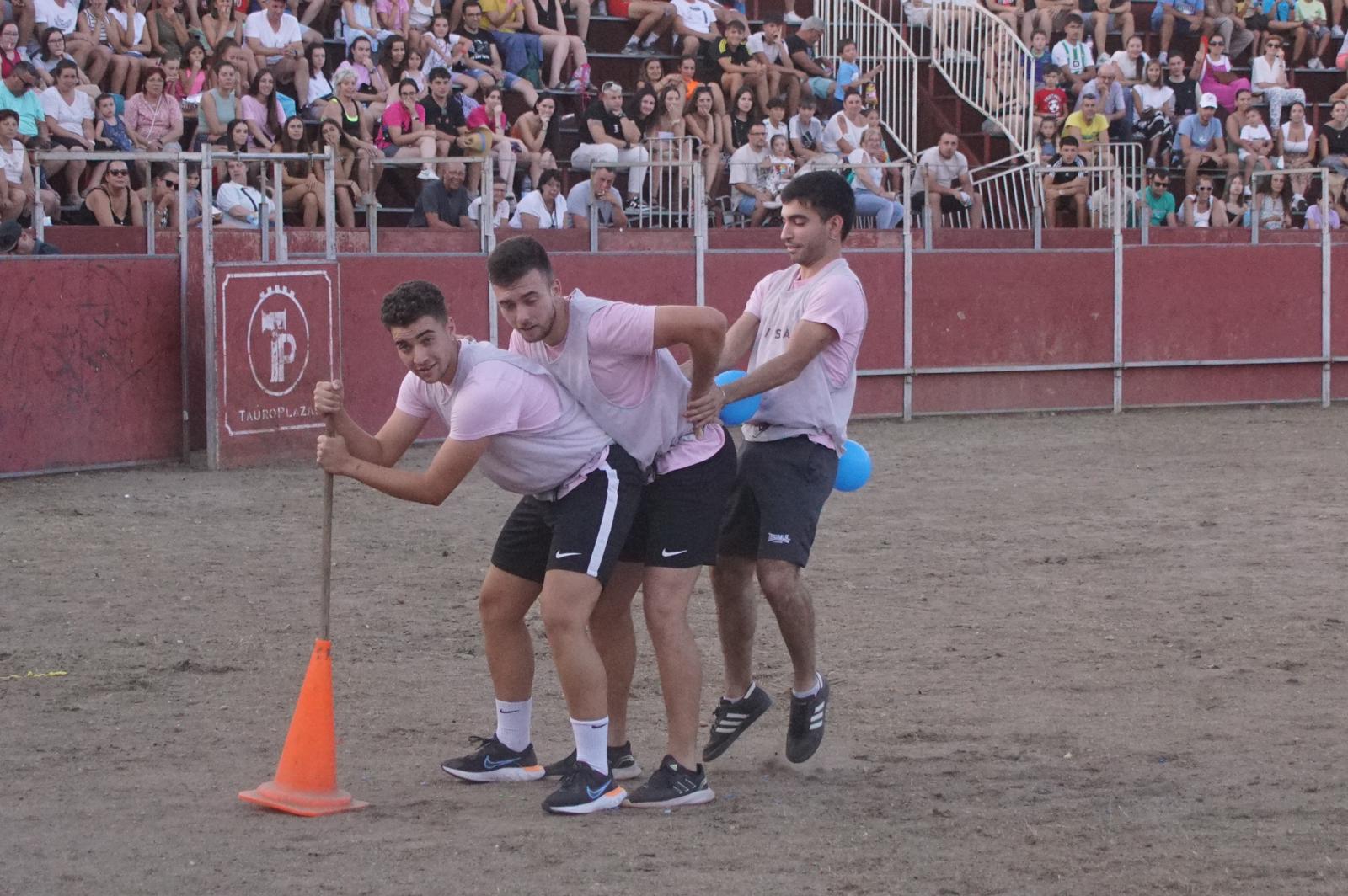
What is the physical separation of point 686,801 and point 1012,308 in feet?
42.9

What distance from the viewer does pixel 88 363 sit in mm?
13094

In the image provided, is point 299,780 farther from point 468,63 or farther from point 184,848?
point 468,63

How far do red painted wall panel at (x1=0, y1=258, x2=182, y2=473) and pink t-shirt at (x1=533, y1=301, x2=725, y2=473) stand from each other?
27.0 ft

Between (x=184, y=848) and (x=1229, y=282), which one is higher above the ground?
(x=1229, y=282)

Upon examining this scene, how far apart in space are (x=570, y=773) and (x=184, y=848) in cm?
105

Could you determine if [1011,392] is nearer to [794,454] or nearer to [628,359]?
[794,454]

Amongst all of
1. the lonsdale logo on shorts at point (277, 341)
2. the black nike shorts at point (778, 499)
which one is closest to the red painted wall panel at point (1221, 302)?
the lonsdale logo on shorts at point (277, 341)

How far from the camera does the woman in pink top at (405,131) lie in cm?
1642

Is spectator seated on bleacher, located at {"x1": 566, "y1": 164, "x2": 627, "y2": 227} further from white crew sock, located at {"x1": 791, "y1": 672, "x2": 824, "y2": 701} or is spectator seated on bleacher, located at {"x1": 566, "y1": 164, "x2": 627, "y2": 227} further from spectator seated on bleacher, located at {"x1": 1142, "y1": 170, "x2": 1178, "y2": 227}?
white crew sock, located at {"x1": 791, "y1": 672, "x2": 824, "y2": 701}

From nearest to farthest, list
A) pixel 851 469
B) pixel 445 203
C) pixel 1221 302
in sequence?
1. pixel 851 469
2. pixel 445 203
3. pixel 1221 302

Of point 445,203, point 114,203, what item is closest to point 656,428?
point 114,203

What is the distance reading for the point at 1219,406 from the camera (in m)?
18.7

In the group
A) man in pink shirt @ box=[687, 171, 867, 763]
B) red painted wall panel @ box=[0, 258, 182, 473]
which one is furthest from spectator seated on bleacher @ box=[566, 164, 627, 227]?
man in pink shirt @ box=[687, 171, 867, 763]

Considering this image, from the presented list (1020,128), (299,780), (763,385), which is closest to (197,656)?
(299,780)
